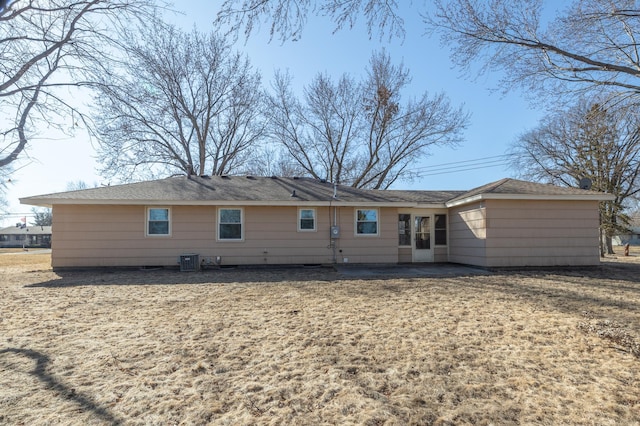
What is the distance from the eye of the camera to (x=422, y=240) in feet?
44.7

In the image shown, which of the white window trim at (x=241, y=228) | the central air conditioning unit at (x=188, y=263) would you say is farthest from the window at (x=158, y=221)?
the white window trim at (x=241, y=228)

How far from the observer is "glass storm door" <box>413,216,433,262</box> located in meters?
13.5

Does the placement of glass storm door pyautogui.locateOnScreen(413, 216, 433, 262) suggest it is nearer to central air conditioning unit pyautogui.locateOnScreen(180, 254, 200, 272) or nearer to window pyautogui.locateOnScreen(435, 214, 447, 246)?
window pyautogui.locateOnScreen(435, 214, 447, 246)

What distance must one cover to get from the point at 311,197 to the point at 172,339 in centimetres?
853

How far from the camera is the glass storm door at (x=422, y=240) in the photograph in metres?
13.5

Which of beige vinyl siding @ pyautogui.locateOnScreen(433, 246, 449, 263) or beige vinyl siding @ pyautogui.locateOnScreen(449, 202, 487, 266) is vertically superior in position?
beige vinyl siding @ pyautogui.locateOnScreen(449, 202, 487, 266)

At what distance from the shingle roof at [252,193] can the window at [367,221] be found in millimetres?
502

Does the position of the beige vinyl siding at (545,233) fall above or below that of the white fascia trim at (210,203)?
below

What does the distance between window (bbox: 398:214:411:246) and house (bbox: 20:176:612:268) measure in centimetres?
27

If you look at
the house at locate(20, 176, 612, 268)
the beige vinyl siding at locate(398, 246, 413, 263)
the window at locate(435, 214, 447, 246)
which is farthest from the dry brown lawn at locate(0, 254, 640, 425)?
the window at locate(435, 214, 447, 246)

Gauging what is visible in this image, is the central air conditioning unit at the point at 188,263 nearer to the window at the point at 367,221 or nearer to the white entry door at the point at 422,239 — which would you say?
the window at the point at 367,221

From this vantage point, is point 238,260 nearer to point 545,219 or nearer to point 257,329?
point 257,329

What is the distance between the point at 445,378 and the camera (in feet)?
10.4

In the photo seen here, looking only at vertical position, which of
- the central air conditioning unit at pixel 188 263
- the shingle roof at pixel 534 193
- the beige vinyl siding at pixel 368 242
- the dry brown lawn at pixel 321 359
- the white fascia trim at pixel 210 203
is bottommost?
the dry brown lawn at pixel 321 359
